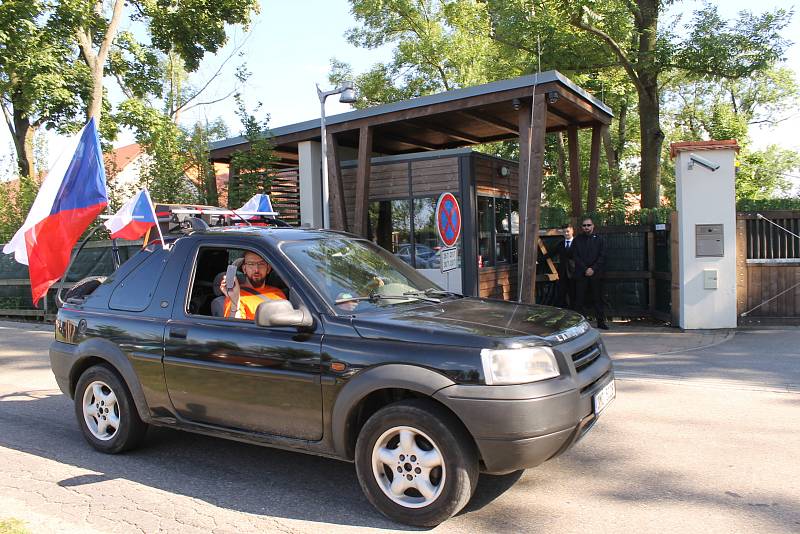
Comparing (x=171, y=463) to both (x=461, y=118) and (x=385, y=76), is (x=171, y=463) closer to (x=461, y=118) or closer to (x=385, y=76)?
(x=461, y=118)

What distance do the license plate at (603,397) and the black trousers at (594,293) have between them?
740cm

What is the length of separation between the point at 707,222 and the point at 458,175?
4.52 metres

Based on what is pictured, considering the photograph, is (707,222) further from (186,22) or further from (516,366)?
(186,22)

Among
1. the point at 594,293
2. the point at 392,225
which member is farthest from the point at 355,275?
the point at 392,225

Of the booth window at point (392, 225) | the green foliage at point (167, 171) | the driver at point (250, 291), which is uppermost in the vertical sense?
the green foliage at point (167, 171)

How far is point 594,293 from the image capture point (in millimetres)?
11609

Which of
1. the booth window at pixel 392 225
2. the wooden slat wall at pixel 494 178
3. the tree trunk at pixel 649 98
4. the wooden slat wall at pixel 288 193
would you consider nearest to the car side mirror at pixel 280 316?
the wooden slat wall at pixel 494 178

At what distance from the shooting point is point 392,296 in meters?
4.62

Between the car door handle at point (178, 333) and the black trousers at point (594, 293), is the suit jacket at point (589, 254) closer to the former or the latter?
the black trousers at point (594, 293)

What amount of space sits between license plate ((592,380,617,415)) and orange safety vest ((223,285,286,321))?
232 centimetres

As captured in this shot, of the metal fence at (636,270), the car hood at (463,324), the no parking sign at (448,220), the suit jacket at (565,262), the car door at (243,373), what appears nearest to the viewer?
the car hood at (463,324)

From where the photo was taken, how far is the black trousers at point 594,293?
11.5 meters

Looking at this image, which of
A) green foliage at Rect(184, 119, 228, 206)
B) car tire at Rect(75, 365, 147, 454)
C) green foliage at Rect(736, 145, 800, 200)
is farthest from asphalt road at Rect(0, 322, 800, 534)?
green foliage at Rect(736, 145, 800, 200)

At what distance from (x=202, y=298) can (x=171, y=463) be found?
1.31 m
